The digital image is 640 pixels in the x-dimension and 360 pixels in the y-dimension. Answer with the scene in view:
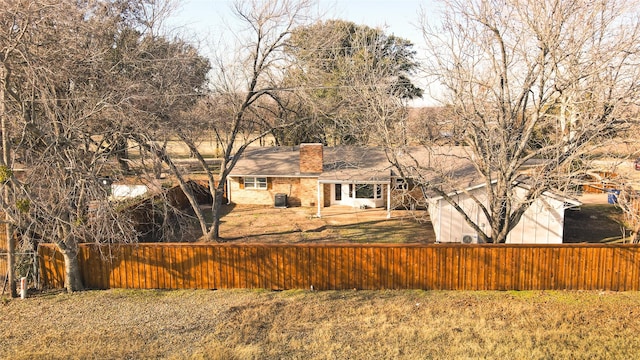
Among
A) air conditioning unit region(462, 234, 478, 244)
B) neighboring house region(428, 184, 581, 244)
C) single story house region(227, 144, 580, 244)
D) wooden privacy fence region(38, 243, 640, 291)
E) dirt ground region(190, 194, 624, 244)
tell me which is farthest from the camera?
single story house region(227, 144, 580, 244)

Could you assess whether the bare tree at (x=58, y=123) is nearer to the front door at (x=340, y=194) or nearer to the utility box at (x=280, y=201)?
the utility box at (x=280, y=201)

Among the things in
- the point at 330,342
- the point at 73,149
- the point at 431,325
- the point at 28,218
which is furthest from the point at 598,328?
the point at 28,218

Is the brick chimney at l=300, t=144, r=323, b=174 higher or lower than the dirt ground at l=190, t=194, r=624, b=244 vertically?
higher

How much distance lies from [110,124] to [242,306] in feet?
23.9

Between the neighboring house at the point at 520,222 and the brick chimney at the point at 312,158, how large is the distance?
9279 millimetres

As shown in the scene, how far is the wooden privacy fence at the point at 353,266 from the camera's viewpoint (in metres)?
12.9

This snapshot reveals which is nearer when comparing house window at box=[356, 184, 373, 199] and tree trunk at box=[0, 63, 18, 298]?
tree trunk at box=[0, 63, 18, 298]

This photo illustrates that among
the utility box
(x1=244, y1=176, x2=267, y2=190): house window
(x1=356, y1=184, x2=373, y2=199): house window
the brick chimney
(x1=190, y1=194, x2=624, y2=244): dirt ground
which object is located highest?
the brick chimney

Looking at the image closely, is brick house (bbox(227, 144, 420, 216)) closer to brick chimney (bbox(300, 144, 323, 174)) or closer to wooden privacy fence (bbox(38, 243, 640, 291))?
brick chimney (bbox(300, 144, 323, 174))

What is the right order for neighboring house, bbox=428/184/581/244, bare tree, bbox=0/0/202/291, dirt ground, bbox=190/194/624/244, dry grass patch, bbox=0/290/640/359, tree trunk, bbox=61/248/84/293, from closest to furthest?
1. dry grass patch, bbox=0/290/640/359
2. bare tree, bbox=0/0/202/291
3. tree trunk, bbox=61/248/84/293
4. neighboring house, bbox=428/184/581/244
5. dirt ground, bbox=190/194/624/244

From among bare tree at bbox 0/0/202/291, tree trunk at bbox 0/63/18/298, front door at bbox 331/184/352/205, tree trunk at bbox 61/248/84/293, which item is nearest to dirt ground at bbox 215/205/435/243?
front door at bbox 331/184/352/205

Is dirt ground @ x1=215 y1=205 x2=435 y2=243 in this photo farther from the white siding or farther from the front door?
the white siding

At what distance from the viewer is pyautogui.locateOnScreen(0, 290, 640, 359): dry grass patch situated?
9.60 m

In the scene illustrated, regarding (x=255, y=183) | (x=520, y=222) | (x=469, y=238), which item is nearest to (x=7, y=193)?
(x=469, y=238)
